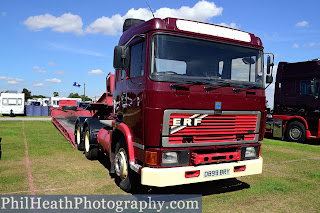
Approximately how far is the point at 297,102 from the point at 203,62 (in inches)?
346

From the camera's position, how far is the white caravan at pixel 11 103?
2736 centimetres

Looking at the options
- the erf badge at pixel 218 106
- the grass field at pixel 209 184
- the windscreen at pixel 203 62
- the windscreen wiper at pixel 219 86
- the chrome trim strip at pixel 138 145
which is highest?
the windscreen at pixel 203 62

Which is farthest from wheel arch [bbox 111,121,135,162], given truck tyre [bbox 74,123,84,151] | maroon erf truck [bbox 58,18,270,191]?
truck tyre [bbox 74,123,84,151]

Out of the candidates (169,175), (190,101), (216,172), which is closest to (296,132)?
(216,172)

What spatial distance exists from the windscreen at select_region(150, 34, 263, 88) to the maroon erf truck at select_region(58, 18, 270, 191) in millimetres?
15

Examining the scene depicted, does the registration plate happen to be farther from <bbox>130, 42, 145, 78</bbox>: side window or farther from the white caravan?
the white caravan

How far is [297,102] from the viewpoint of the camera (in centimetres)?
1153

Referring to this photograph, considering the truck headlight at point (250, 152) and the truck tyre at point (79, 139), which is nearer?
the truck headlight at point (250, 152)

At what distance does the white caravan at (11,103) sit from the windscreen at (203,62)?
90.6 ft

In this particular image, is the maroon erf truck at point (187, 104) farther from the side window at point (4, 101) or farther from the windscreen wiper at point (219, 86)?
the side window at point (4, 101)

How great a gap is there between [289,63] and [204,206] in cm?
976

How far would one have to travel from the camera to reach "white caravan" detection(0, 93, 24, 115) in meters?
27.4

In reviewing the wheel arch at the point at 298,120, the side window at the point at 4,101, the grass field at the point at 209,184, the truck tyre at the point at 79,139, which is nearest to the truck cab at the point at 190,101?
the grass field at the point at 209,184

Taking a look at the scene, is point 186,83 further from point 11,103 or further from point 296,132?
point 11,103
